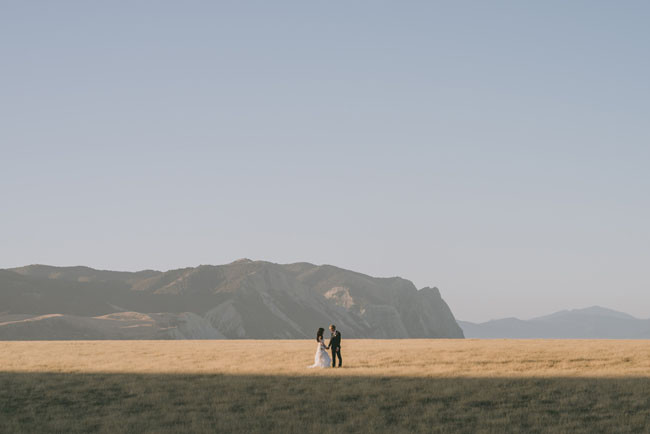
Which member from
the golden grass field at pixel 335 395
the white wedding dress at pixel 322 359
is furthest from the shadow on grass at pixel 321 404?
the white wedding dress at pixel 322 359

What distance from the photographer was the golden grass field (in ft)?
73.6

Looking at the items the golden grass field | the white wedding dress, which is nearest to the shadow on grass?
the golden grass field

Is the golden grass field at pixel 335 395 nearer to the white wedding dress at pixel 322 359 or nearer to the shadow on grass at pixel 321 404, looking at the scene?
the shadow on grass at pixel 321 404

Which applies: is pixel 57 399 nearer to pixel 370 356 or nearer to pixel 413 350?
pixel 370 356

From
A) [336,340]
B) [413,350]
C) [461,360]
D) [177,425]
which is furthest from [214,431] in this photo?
[413,350]

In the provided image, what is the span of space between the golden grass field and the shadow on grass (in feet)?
0.14

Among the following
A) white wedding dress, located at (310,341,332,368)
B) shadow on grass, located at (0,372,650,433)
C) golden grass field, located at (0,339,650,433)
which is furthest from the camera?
white wedding dress, located at (310,341,332,368)

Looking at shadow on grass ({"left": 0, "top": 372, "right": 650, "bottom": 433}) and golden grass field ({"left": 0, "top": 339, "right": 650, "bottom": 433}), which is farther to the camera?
golden grass field ({"left": 0, "top": 339, "right": 650, "bottom": 433})

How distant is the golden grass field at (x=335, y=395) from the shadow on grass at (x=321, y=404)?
0.04 metres

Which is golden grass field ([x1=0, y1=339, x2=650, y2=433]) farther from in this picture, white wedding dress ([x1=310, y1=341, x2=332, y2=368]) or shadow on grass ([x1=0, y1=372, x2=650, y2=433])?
white wedding dress ([x1=310, y1=341, x2=332, y2=368])

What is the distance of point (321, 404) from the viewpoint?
2552 centimetres

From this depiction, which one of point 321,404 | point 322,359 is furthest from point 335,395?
point 322,359

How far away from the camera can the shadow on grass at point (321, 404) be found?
874 inches

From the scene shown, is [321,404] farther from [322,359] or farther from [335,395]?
[322,359]
